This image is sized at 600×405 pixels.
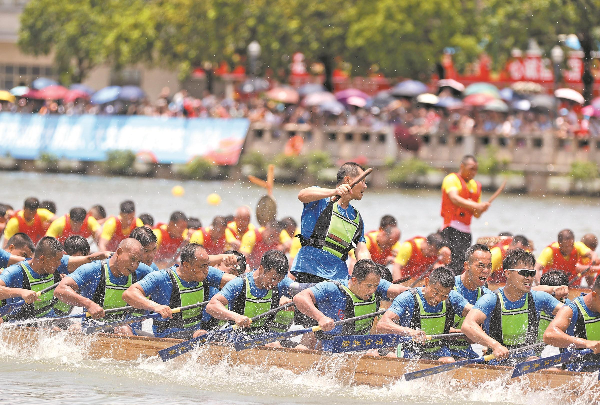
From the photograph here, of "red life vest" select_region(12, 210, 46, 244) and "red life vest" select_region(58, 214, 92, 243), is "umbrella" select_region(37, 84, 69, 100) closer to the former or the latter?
"red life vest" select_region(12, 210, 46, 244)

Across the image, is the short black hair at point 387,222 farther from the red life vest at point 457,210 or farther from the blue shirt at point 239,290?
the blue shirt at point 239,290

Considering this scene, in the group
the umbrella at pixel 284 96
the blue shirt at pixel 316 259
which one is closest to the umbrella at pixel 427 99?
the umbrella at pixel 284 96

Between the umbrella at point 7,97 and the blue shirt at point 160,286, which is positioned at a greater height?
the umbrella at point 7,97

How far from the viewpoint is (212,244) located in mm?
14047

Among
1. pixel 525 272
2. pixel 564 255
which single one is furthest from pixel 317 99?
pixel 525 272

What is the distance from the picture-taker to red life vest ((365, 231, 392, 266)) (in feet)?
44.8

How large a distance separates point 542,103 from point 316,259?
72.2 ft

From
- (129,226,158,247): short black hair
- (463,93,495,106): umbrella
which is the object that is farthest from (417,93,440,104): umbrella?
Result: (129,226,158,247): short black hair

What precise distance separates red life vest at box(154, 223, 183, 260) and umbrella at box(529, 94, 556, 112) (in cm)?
1766

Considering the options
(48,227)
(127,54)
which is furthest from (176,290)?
(127,54)

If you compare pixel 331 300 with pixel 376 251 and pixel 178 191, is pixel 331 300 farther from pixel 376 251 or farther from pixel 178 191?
pixel 178 191

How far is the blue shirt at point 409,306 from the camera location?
32.1 feet

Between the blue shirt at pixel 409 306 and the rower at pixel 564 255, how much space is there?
11.3 feet

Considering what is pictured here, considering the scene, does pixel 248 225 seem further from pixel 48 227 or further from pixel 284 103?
pixel 284 103
